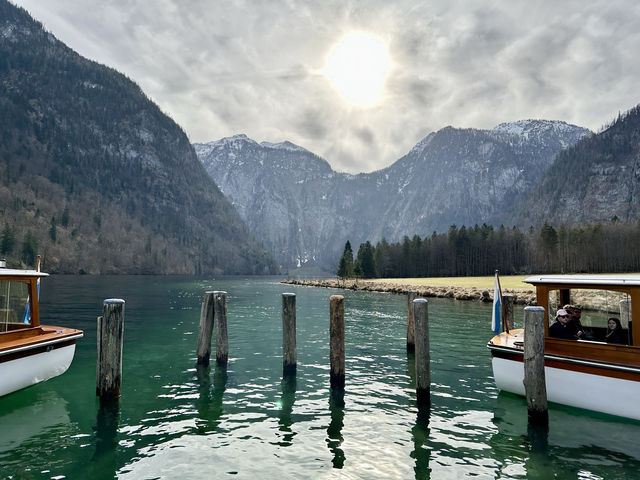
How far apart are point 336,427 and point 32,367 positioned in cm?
969

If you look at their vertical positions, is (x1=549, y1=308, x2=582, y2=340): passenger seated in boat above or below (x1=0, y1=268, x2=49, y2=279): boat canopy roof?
below

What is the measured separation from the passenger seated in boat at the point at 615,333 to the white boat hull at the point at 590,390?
119 centimetres

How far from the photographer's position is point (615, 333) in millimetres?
10914

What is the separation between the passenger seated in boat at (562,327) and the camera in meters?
11.5

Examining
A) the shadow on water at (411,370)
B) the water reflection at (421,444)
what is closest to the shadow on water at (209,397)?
the water reflection at (421,444)

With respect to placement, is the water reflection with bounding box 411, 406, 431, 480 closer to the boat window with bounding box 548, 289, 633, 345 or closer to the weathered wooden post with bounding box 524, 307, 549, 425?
the weathered wooden post with bounding box 524, 307, 549, 425

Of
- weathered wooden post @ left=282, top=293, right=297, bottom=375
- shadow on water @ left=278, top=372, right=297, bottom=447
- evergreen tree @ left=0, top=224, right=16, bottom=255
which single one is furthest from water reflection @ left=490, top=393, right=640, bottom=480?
evergreen tree @ left=0, top=224, right=16, bottom=255

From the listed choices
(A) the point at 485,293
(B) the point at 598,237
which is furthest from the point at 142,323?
(B) the point at 598,237

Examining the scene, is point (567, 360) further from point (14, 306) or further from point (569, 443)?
point (14, 306)

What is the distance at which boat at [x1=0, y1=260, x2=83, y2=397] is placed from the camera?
37.3ft

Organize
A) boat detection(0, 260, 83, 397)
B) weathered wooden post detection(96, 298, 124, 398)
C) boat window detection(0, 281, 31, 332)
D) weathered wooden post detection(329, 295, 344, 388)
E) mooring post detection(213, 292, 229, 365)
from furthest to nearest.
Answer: mooring post detection(213, 292, 229, 365)
weathered wooden post detection(329, 295, 344, 388)
boat window detection(0, 281, 31, 332)
boat detection(0, 260, 83, 397)
weathered wooden post detection(96, 298, 124, 398)

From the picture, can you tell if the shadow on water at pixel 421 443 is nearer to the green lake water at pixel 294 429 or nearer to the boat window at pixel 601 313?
the green lake water at pixel 294 429

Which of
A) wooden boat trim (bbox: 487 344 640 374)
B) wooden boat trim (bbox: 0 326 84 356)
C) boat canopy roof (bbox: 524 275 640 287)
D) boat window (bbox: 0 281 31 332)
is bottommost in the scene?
wooden boat trim (bbox: 487 344 640 374)

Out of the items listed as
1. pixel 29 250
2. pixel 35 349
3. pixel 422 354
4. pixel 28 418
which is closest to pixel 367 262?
pixel 422 354
